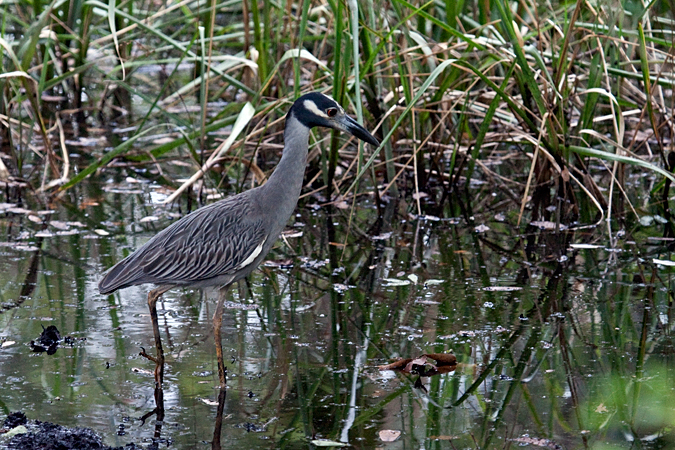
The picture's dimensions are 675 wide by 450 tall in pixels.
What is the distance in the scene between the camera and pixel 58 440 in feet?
11.5

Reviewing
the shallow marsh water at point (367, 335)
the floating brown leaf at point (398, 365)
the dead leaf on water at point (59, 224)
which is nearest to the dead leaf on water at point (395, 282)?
the shallow marsh water at point (367, 335)

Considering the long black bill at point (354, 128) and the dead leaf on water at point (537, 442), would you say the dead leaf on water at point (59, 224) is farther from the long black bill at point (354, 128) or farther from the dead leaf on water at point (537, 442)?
the dead leaf on water at point (537, 442)

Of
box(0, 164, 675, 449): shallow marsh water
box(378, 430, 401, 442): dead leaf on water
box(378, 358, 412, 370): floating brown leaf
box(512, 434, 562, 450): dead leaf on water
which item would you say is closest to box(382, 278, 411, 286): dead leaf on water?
box(0, 164, 675, 449): shallow marsh water

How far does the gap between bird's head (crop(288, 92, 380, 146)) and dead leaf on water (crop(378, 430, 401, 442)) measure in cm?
177

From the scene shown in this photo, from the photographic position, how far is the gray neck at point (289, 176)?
4723 mm

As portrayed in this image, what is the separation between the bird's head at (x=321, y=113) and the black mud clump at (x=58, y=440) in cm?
202

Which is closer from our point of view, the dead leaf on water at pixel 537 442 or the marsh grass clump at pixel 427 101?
the dead leaf on water at pixel 537 442

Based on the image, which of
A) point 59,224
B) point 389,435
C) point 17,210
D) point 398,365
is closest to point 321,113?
point 398,365

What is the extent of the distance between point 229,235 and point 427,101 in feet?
9.56

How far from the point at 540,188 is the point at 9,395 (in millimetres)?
4513

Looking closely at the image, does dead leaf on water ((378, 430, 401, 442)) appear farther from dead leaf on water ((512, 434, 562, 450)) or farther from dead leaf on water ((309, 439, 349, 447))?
dead leaf on water ((512, 434, 562, 450))

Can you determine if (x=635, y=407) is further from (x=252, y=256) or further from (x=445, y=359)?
(x=252, y=256)

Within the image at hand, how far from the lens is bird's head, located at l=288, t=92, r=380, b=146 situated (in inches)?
186

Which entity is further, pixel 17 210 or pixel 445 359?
pixel 17 210
